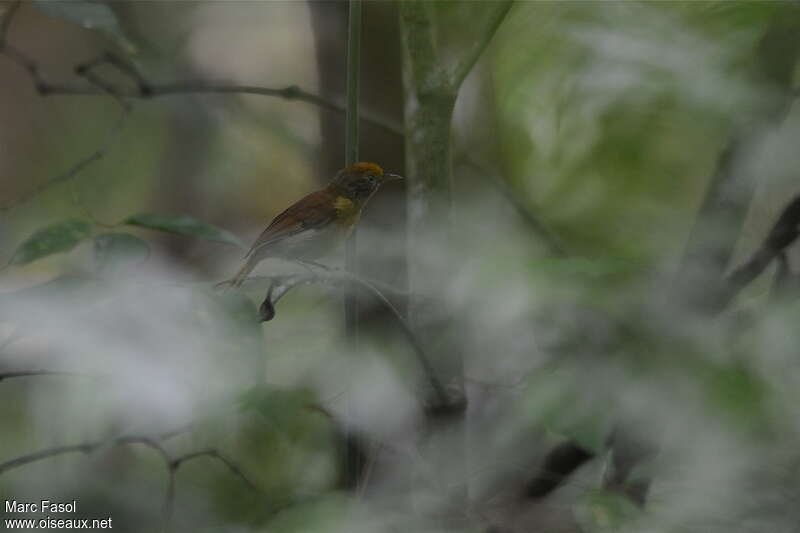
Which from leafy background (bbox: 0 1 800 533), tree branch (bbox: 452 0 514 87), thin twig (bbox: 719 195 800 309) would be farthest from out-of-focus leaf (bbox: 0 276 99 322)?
thin twig (bbox: 719 195 800 309)

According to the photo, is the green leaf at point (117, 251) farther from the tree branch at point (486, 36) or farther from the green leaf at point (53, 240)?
the tree branch at point (486, 36)

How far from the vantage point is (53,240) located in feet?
1.90

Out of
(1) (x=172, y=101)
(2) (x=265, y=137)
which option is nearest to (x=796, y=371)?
(2) (x=265, y=137)

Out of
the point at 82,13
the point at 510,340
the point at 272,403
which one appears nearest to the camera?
the point at 272,403

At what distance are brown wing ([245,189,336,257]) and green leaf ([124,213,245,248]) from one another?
44 mm

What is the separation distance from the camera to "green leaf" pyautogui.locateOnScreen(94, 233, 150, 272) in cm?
59

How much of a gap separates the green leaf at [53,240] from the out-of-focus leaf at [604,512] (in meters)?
0.35

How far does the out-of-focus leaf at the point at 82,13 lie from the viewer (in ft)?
2.07

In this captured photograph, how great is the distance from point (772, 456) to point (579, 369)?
0.14 meters

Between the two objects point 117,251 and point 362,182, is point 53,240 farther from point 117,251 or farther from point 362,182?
point 362,182

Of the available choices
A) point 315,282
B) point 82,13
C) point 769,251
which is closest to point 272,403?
point 315,282

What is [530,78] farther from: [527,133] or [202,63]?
[202,63]

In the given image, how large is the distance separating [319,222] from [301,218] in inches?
0.6

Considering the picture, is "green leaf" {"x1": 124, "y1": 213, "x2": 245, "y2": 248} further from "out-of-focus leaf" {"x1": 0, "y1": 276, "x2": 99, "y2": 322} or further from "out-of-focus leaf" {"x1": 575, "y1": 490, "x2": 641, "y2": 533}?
"out-of-focus leaf" {"x1": 575, "y1": 490, "x2": 641, "y2": 533}
